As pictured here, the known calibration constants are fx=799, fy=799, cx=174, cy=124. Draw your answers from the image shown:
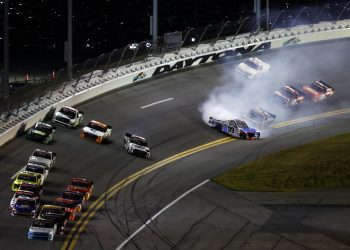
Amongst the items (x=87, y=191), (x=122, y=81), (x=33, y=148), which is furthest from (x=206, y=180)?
(x=122, y=81)

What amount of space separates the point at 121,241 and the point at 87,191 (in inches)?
259

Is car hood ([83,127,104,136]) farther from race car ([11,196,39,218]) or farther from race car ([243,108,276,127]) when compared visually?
race car ([11,196,39,218])

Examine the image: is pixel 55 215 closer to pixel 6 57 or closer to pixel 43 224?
pixel 43 224

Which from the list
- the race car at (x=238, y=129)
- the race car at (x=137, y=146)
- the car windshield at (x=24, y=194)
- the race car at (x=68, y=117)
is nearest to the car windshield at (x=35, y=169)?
the car windshield at (x=24, y=194)

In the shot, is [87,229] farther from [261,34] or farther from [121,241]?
[261,34]

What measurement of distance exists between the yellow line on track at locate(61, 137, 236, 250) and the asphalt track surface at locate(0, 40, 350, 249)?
0.16 meters

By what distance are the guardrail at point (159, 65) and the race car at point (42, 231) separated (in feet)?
53.2

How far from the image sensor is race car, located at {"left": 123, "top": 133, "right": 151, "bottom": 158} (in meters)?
55.4

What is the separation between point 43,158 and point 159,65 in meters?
23.1

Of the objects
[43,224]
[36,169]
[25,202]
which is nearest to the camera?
[43,224]

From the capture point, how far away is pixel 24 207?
44.8m

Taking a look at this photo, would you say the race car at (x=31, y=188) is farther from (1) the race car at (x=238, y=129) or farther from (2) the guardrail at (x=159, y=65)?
(1) the race car at (x=238, y=129)

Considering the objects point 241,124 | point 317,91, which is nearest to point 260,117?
point 241,124

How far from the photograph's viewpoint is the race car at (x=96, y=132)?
57.8m
